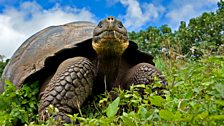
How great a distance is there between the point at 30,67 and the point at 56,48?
300mm

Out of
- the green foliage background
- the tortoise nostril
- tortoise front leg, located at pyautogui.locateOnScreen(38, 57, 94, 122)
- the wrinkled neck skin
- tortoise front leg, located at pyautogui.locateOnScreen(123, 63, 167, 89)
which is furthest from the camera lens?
tortoise front leg, located at pyautogui.locateOnScreen(123, 63, 167, 89)

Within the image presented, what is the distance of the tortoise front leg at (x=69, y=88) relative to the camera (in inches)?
123

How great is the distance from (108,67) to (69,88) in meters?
0.46

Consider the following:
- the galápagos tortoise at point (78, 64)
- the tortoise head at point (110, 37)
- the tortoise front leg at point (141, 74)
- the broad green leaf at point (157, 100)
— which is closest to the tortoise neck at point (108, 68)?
the galápagos tortoise at point (78, 64)

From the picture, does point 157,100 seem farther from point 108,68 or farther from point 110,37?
point 108,68

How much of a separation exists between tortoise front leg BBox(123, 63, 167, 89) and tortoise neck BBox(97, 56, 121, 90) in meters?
0.22

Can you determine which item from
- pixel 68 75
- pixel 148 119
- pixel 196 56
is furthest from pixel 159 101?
pixel 196 56

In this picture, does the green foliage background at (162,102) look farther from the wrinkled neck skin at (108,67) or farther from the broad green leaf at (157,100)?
the wrinkled neck skin at (108,67)

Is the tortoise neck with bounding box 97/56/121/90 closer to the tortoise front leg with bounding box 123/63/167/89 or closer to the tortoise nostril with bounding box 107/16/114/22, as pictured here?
the tortoise front leg with bounding box 123/63/167/89

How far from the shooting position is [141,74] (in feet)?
12.3

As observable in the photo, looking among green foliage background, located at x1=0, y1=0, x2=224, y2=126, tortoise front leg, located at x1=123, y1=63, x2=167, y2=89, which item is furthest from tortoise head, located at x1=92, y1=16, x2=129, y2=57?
tortoise front leg, located at x1=123, y1=63, x2=167, y2=89

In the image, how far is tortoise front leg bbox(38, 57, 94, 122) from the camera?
3113 mm

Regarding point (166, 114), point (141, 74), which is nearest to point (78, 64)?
point (141, 74)

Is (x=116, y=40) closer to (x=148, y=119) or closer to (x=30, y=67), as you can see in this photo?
(x=30, y=67)
